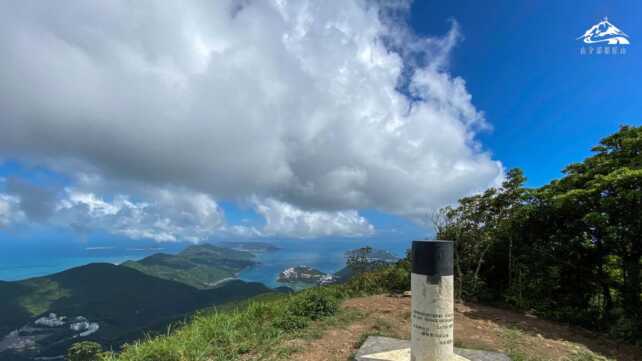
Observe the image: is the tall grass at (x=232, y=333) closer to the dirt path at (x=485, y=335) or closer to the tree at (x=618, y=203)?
the dirt path at (x=485, y=335)

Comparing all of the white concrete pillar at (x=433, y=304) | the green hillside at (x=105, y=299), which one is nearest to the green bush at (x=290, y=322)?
the white concrete pillar at (x=433, y=304)

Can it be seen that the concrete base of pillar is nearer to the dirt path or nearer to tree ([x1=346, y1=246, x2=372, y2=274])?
the dirt path

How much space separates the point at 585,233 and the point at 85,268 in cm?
19712

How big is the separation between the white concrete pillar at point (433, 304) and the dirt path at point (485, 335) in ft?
4.01

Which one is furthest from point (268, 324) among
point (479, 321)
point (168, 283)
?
point (168, 283)

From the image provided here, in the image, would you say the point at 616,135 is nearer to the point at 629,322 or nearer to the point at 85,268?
the point at 629,322

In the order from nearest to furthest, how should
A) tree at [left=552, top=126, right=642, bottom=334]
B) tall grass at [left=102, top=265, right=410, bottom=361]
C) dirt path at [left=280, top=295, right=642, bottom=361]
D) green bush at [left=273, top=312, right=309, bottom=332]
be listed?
tall grass at [left=102, top=265, right=410, bottom=361]
dirt path at [left=280, top=295, right=642, bottom=361]
green bush at [left=273, top=312, right=309, bottom=332]
tree at [left=552, top=126, right=642, bottom=334]

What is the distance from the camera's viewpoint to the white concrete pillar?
4.32 meters

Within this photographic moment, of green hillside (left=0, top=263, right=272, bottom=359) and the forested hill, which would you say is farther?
green hillside (left=0, top=263, right=272, bottom=359)

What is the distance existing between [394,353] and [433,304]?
1.17 meters

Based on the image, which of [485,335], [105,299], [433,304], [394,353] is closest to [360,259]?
[485,335]

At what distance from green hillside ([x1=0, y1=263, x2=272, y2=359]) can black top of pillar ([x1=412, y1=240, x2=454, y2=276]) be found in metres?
84.9

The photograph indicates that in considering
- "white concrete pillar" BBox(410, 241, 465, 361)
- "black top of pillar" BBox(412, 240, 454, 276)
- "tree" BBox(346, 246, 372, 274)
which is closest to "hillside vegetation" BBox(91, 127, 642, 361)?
"tree" BBox(346, 246, 372, 274)

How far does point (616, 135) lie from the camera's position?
29.5 ft
